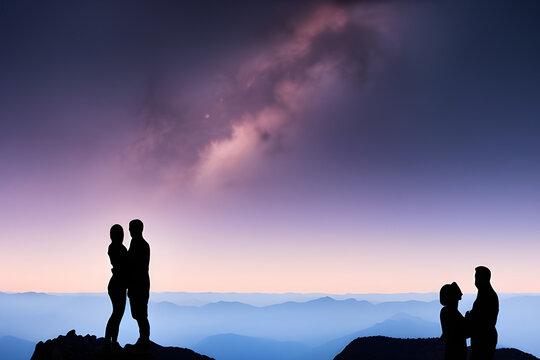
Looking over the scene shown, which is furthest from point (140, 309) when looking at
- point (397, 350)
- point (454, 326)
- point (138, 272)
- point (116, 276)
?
point (397, 350)

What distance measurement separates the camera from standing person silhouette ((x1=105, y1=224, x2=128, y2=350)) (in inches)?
443

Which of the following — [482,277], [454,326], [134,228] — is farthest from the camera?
[134,228]

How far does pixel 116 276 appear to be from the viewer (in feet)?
37.2

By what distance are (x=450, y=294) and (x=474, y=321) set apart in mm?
1189

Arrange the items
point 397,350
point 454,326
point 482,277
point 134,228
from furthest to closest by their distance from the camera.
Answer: point 397,350, point 134,228, point 482,277, point 454,326

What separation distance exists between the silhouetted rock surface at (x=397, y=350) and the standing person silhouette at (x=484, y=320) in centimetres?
3164

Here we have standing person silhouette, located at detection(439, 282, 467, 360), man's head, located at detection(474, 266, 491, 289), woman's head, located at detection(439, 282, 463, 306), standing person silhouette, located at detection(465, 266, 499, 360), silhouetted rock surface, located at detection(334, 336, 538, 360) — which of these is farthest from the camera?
silhouetted rock surface, located at detection(334, 336, 538, 360)

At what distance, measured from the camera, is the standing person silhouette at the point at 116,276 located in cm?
1125

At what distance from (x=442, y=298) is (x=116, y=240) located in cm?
997

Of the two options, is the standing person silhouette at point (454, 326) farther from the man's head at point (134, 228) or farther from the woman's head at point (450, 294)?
the man's head at point (134, 228)

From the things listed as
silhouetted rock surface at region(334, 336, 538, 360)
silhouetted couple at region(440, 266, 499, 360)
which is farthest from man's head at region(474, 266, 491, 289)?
silhouetted rock surface at region(334, 336, 538, 360)

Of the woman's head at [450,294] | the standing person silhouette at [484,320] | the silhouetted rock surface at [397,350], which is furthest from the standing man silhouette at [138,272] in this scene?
the silhouetted rock surface at [397,350]

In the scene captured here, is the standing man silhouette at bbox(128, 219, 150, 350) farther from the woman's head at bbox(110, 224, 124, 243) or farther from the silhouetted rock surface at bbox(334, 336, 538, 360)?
the silhouetted rock surface at bbox(334, 336, 538, 360)

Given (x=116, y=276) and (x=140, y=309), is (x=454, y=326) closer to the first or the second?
(x=140, y=309)
